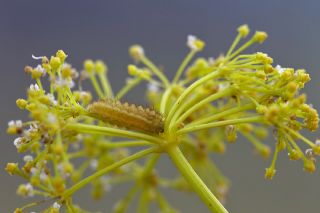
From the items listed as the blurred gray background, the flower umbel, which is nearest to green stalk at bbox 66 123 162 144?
the flower umbel

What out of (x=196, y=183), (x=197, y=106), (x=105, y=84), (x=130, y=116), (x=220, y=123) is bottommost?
(x=196, y=183)

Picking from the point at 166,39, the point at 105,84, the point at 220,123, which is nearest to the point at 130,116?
the point at 220,123

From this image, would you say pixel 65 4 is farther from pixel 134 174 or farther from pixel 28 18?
pixel 134 174

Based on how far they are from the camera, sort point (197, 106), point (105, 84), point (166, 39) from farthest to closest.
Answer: point (166, 39) → point (105, 84) → point (197, 106)

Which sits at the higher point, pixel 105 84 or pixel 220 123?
pixel 105 84

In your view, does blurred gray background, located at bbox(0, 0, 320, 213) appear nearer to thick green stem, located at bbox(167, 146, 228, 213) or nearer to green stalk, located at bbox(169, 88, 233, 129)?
green stalk, located at bbox(169, 88, 233, 129)

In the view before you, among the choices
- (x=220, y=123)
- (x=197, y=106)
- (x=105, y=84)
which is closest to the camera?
(x=220, y=123)

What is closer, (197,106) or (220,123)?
(220,123)

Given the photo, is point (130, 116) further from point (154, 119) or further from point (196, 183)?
point (196, 183)
